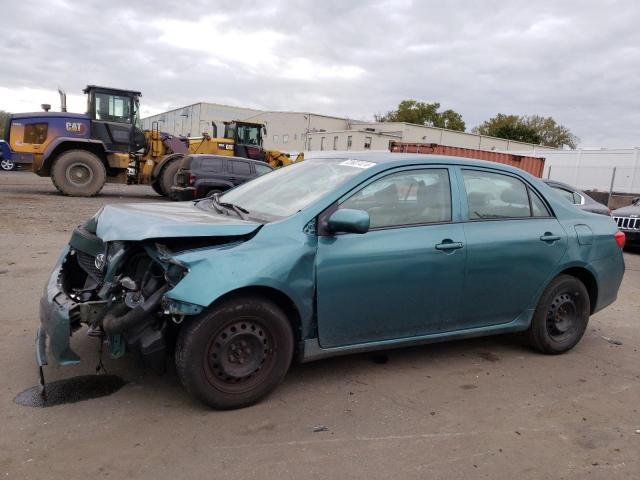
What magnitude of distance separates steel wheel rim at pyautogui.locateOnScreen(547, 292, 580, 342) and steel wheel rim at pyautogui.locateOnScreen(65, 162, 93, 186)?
15146 mm

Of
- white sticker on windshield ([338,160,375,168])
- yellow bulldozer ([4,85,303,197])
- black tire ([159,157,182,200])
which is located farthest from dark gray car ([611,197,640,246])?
black tire ([159,157,182,200])

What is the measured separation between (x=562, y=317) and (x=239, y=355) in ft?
9.91

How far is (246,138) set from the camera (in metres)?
21.6

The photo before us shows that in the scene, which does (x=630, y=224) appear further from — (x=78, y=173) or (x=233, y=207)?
(x=78, y=173)

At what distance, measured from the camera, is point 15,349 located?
4133 millimetres

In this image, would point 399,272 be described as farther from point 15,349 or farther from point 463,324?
point 15,349

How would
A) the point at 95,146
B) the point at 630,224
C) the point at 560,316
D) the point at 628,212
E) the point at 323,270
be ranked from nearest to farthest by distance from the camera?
the point at 323,270 → the point at 560,316 → the point at 630,224 → the point at 628,212 → the point at 95,146

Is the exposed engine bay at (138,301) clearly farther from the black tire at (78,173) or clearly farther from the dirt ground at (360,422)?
the black tire at (78,173)

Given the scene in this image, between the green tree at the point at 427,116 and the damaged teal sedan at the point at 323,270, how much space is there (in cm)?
7058

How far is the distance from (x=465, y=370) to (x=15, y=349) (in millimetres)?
3553

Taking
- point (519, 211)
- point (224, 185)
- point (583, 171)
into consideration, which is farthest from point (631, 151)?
point (519, 211)

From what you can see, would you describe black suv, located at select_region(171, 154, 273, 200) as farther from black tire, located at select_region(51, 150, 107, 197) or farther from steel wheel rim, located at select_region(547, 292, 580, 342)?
steel wheel rim, located at select_region(547, 292, 580, 342)

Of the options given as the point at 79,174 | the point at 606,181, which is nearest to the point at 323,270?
the point at 79,174

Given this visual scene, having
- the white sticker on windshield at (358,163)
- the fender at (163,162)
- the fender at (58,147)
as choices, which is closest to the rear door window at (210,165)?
the fender at (163,162)
